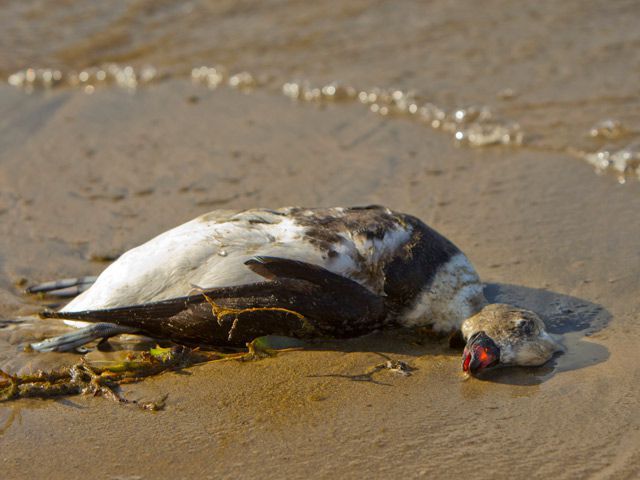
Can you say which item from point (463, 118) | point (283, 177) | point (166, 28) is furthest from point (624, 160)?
point (166, 28)

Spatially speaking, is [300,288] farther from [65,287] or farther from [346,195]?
[346,195]

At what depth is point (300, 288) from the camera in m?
4.24

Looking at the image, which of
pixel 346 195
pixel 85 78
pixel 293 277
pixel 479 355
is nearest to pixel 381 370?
pixel 479 355

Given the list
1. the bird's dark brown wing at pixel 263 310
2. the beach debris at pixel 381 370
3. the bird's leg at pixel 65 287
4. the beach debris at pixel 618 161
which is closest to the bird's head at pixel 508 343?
the beach debris at pixel 381 370

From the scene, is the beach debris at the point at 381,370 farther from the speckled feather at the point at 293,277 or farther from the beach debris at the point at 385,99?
the beach debris at the point at 385,99

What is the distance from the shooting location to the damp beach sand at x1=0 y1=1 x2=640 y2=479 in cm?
361

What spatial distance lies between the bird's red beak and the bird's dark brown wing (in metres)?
0.49

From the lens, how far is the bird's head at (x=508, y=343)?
4.11m

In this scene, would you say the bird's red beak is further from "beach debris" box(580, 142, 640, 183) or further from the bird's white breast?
"beach debris" box(580, 142, 640, 183)

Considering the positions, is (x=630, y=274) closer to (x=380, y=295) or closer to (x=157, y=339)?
(x=380, y=295)

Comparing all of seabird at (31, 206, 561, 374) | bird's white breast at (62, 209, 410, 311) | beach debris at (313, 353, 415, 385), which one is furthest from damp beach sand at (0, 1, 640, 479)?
bird's white breast at (62, 209, 410, 311)

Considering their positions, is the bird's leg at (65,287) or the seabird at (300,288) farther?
the bird's leg at (65,287)

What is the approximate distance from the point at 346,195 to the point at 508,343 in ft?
7.48

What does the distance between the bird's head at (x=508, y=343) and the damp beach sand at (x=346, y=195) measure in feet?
0.25
